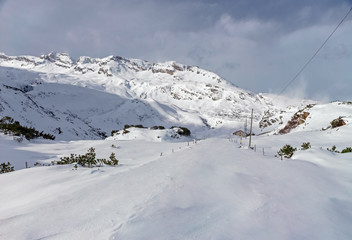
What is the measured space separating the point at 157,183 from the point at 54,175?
5.30 metres

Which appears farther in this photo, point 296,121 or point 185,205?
point 296,121

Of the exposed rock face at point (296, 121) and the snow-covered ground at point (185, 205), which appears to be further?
the exposed rock face at point (296, 121)

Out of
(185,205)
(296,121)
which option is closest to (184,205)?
(185,205)

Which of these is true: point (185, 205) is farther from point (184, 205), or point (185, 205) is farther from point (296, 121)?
point (296, 121)

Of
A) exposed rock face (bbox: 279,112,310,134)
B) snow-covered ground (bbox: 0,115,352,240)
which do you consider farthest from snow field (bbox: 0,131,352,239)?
exposed rock face (bbox: 279,112,310,134)

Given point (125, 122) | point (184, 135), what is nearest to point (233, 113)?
point (125, 122)

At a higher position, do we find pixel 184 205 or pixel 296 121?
pixel 296 121

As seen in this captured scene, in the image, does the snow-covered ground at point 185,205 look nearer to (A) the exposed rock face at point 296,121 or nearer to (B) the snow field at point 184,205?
(B) the snow field at point 184,205

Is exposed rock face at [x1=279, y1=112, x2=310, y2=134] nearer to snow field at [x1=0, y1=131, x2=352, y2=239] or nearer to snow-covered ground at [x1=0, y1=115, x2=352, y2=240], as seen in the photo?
snow-covered ground at [x1=0, y1=115, x2=352, y2=240]

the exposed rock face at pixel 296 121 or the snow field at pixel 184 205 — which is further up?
the exposed rock face at pixel 296 121

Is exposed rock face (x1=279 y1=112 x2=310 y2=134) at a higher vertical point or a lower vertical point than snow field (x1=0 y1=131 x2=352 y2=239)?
higher

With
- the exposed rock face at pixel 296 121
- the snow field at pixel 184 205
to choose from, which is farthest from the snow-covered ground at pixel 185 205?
the exposed rock face at pixel 296 121

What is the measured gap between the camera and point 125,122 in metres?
130

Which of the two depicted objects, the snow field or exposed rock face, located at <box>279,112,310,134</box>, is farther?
exposed rock face, located at <box>279,112,310,134</box>
